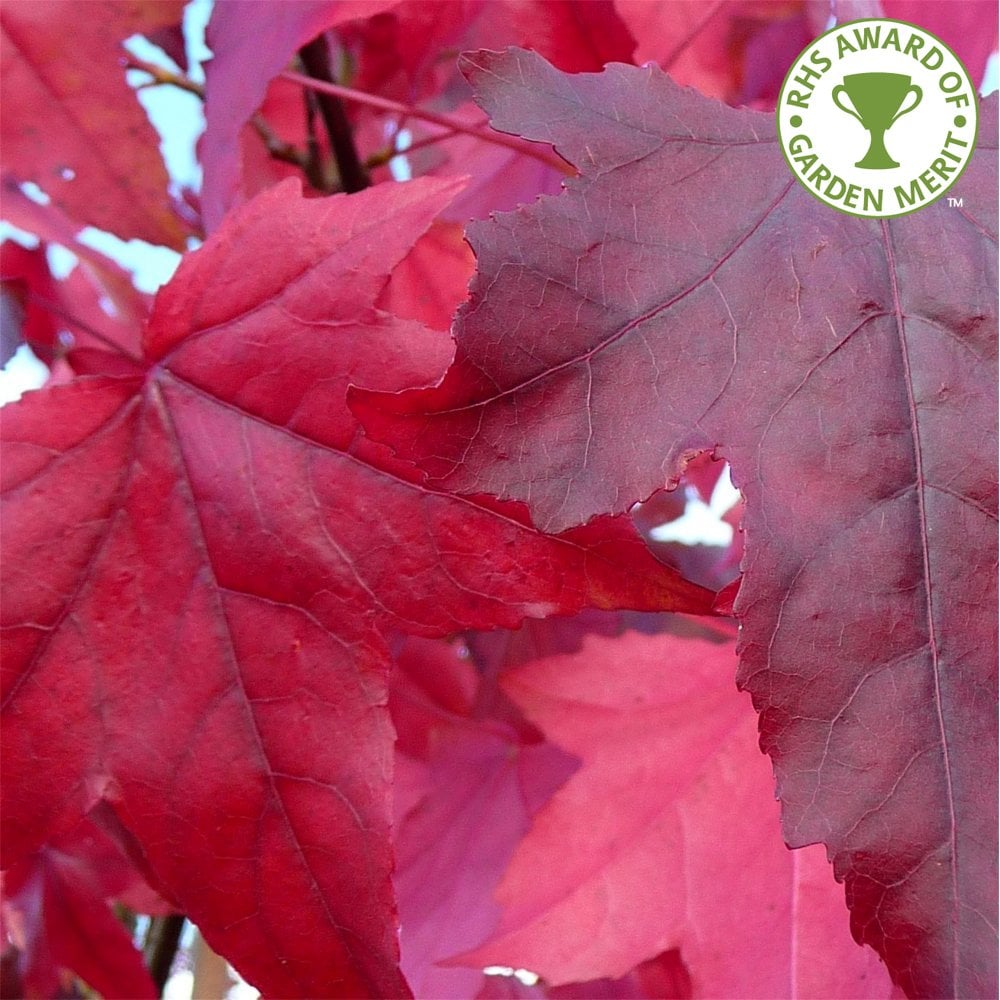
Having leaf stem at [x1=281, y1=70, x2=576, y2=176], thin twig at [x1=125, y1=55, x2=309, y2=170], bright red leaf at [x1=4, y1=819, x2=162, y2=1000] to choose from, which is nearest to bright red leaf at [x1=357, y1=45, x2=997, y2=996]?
leaf stem at [x1=281, y1=70, x2=576, y2=176]

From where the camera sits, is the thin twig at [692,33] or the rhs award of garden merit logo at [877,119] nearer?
the rhs award of garden merit logo at [877,119]

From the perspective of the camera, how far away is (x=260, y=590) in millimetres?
422

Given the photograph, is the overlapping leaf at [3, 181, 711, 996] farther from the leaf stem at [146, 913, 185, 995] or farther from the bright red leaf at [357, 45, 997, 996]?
Answer: the leaf stem at [146, 913, 185, 995]

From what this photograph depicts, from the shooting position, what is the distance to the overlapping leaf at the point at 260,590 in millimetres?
393

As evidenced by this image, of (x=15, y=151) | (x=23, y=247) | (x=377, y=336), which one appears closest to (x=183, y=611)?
(x=377, y=336)

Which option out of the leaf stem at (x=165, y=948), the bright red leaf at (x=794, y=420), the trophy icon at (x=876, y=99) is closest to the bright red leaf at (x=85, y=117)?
the bright red leaf at (x=794, y=420)

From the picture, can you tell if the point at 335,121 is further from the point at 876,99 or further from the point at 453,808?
the point at 453,808

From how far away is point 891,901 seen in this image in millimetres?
308

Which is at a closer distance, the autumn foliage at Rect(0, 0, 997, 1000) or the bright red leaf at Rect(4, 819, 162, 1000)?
the autumn foliage at Rect(0, 0, 997, 1000)

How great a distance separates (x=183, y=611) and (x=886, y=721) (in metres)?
0.30

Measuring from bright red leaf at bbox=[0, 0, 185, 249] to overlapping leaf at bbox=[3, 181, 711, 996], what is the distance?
108 mm

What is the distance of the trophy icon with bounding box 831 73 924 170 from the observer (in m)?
0.43

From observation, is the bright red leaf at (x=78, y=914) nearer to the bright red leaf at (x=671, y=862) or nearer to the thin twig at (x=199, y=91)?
the bright red leaf at (x=671, y=862)

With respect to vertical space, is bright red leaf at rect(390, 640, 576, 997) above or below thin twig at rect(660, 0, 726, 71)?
below
